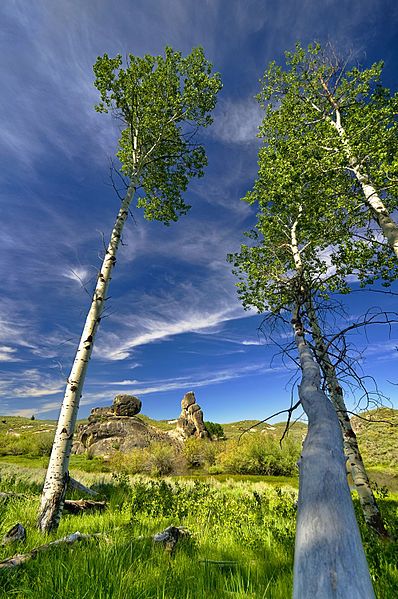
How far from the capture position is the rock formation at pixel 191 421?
53719 mm

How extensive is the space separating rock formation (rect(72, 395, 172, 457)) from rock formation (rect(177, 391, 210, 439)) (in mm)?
5970

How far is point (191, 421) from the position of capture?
184ft

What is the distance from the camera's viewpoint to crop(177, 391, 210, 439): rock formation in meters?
53.7

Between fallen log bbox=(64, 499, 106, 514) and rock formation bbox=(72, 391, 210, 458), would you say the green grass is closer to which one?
fallen log bbox=(64, 499, 106, 514)

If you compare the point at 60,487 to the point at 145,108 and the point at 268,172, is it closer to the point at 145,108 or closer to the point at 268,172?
the point at 268,172

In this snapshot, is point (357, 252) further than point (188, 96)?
No

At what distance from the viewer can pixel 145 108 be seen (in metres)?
11.1

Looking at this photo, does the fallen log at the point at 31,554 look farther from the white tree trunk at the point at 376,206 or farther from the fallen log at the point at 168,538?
the white tree trunk at the point at 376,206

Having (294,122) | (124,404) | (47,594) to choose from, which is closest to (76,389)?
(47,594)

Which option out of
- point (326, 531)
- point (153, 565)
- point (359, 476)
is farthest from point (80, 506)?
point (326, 531)

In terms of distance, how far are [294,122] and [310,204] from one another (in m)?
5.36

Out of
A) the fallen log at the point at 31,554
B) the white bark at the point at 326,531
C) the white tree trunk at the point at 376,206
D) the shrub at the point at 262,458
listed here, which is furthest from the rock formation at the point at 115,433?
the white bark at the point at 326,531

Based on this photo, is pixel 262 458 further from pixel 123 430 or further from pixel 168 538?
pixel 168 538

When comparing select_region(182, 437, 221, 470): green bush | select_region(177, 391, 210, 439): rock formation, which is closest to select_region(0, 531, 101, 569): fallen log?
select_region(182, 437, 221, 470): green bush
